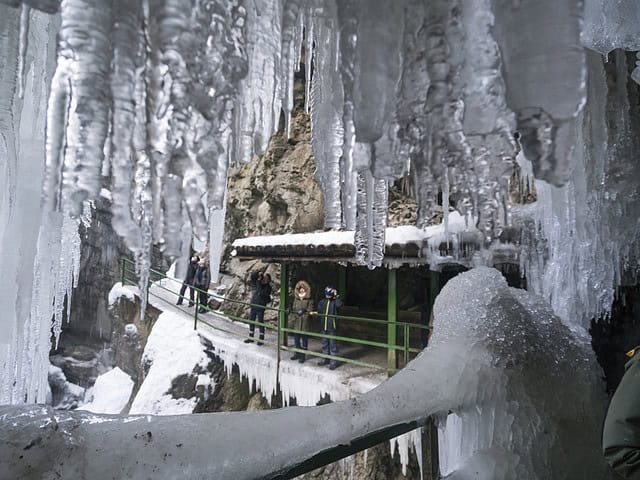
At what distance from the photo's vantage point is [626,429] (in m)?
1.27

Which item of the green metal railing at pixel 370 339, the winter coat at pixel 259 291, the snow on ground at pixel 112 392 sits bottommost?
the snow on ground at pixel 112 392

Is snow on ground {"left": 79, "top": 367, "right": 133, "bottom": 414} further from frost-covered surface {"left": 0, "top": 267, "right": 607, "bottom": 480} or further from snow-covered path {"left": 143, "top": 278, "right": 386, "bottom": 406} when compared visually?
frost-covered surface {"left": 0, "top": 267, "right": 607, "bottom": 480}

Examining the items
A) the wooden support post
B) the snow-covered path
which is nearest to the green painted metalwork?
A: the snow-covered path

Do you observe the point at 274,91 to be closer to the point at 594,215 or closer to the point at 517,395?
the point at 517,395

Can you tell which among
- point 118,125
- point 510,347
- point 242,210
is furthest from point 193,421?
point 242,210

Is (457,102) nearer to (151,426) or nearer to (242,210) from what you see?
(151,426)

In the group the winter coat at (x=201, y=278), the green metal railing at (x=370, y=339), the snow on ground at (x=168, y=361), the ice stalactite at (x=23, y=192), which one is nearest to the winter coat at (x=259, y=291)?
the green metal railing at (x=370, y=339)

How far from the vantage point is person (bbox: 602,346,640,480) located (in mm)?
1229

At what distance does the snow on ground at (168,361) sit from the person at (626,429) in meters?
7.31

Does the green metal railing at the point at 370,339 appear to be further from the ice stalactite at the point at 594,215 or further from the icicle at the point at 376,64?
the icicle at the point at 376,64

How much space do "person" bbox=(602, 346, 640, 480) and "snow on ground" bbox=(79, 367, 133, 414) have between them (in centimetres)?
1464

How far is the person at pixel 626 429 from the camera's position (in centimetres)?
123

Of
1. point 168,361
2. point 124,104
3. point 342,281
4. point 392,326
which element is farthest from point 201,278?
point 124,104

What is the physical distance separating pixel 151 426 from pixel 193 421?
0.12m
